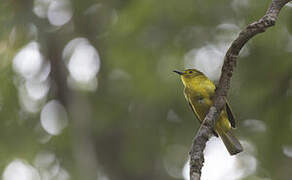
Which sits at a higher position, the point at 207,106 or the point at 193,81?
the point at 193,81

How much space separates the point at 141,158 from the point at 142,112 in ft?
3.14

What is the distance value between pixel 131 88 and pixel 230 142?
151 inches

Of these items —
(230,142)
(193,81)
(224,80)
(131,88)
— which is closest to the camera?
(224,80)

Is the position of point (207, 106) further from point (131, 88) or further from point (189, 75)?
point (131, 88)

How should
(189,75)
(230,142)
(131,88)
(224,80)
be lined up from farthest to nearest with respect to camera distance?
(131,88) < (189,75) < (230,142) < (224,80)

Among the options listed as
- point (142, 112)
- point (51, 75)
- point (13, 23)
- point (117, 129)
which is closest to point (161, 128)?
point (142, 112)

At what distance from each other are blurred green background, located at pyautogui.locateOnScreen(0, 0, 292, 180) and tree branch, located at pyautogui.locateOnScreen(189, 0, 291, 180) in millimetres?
3338

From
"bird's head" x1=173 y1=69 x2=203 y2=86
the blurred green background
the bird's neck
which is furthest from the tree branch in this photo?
the blurred green background

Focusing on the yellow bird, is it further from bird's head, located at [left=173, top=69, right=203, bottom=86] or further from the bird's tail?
bird's head, located at [left=173, top=69, right=203, bottom=86]

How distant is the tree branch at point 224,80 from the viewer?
92.5 inches

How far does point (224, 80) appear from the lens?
2.58 meters

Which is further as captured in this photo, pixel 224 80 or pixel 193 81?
pixel 193 81

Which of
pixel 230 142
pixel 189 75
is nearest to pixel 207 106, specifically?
pixel 230 142

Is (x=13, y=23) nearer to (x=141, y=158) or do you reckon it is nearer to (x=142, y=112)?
(x=142, y=112)
